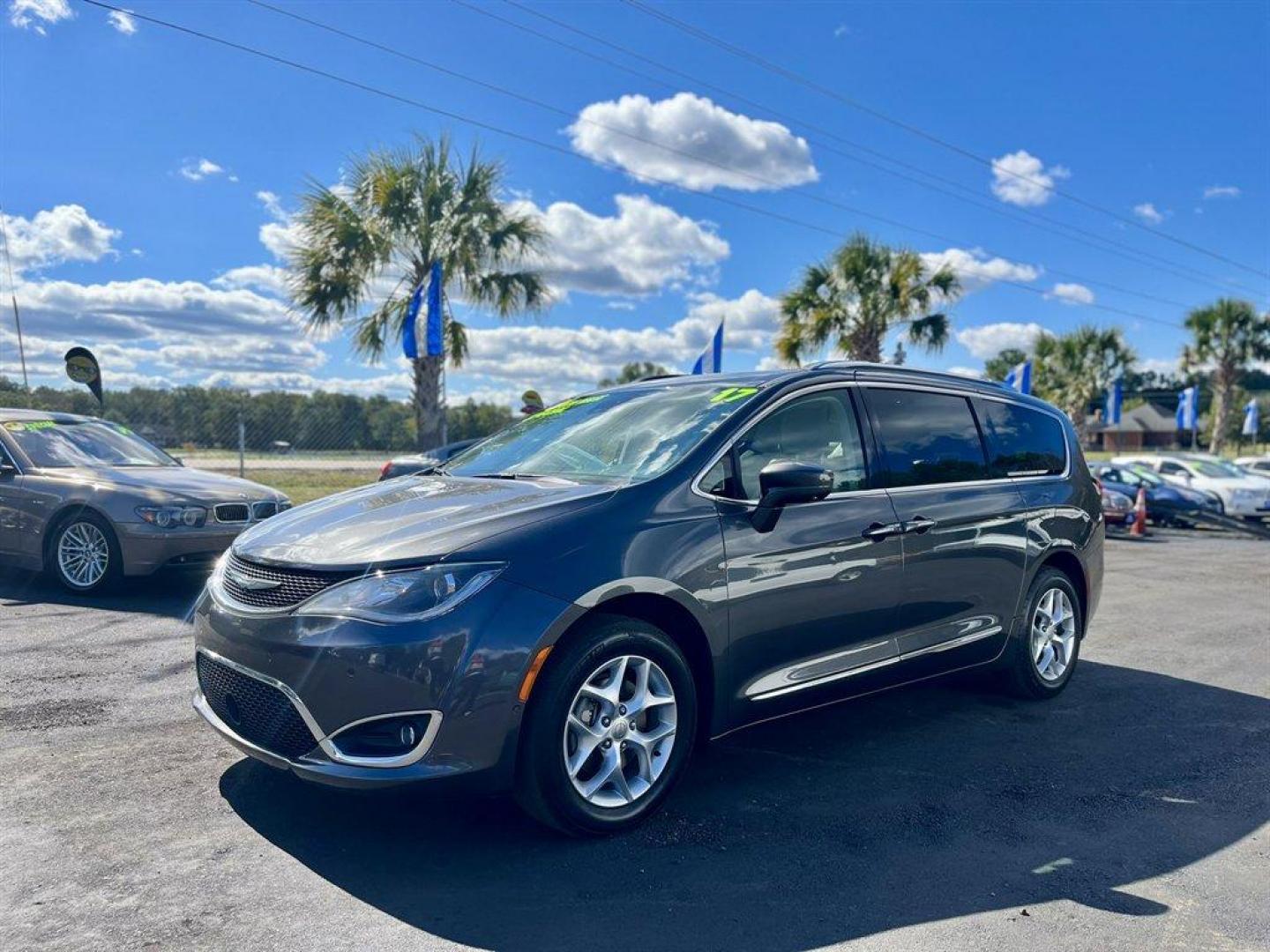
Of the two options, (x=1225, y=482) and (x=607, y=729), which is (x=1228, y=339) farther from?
(x=607, y=729)

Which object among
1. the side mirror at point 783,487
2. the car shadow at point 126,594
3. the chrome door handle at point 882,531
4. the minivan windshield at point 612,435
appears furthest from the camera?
the car shadow at point 126,594

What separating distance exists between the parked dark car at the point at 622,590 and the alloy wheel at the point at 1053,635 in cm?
26

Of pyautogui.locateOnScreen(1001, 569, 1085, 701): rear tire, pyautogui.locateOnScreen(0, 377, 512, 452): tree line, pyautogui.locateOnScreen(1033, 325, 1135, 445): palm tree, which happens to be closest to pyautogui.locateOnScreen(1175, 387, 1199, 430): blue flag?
pyautogui.locateOnScreen(1033, 325, 1135, 445): palm tree

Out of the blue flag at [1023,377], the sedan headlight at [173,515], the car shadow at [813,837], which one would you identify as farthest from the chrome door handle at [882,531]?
the blue flag at [1023,377]

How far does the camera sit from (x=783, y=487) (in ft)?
12.1

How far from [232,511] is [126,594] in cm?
117

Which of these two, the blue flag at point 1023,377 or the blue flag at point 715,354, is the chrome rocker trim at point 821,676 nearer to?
the blue flag at point 715,354

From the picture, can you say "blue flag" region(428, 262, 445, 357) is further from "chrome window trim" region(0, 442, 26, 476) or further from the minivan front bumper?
the minivan front bumper

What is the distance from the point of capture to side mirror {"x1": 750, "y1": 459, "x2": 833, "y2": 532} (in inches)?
145

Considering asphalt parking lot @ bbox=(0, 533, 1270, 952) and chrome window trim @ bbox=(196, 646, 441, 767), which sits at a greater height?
chrome window trim @ bbox=(196, 646, 441, 767)

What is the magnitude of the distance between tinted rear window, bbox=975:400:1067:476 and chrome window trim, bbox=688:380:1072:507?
3 cm

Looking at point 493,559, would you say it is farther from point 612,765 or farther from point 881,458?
point 881,458

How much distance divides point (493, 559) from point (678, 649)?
0.84 meters

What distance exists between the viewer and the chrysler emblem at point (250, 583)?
337cm
